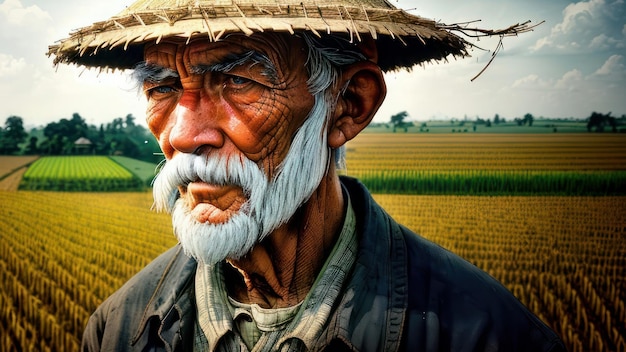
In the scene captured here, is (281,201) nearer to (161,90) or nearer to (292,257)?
(292,257)

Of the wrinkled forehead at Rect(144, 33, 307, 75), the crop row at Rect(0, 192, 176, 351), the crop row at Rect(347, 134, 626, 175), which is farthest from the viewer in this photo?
the crop row at Rect(0, 192, 176, 351)

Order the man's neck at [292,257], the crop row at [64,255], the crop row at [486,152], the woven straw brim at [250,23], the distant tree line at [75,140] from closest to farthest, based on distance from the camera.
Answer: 1. the woven straw brim at [250,23]
2. the man's neck at [292,257]
3. the crop row at [486,152]
4. the crop row at [64,255]
5. the distant tree line at [75,140]

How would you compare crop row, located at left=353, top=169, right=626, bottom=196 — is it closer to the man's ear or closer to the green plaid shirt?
the green plaid shirt

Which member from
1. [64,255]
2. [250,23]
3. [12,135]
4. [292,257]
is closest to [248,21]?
[250,23]

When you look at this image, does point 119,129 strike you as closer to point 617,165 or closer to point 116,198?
point 116,198

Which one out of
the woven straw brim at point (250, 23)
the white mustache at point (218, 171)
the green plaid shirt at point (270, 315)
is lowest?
the green plaid shirt at point (270, 315)

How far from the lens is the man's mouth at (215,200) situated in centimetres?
137

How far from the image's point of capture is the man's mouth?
4.48 feet

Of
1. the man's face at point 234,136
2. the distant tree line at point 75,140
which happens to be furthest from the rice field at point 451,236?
the man's face at point 234,136

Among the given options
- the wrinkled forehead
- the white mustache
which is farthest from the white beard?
the wrinkled forehead

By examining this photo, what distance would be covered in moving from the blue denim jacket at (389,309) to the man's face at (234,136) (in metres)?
0.32

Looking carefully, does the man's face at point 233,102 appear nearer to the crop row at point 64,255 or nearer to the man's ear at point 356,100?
the man's ear at point 356,100

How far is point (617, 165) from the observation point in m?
2.66

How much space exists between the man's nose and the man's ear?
37 cm
